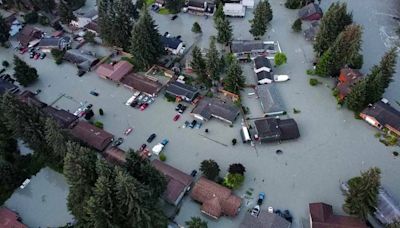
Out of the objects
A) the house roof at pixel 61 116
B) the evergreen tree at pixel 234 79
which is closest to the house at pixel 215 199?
the evergreen tree at pixel 234 79

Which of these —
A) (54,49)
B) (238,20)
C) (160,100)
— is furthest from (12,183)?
(238,20)

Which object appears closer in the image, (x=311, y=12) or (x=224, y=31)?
(x=224, y=31)

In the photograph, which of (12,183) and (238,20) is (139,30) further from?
(12,183)

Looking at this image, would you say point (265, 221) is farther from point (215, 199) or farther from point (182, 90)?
point (182, 90)

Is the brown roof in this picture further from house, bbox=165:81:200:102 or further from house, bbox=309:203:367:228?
house, bbox=309:203:367:228

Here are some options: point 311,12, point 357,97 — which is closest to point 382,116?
point 357,97

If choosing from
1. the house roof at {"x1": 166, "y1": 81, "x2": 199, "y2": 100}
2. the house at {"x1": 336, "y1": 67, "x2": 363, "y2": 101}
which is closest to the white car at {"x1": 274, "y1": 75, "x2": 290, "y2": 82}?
the house at {"x1": 336, "y1": 67, "x2": 363, "y2": 101}
